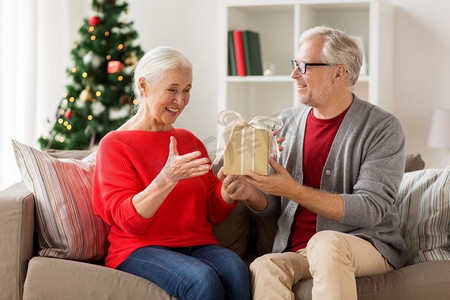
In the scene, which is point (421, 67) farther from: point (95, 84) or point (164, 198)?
point (164, 198)

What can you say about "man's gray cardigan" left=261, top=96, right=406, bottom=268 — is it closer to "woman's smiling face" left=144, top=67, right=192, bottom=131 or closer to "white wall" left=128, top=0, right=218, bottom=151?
"woman's smiling face" left=144, top=67, right=192, bottom=131

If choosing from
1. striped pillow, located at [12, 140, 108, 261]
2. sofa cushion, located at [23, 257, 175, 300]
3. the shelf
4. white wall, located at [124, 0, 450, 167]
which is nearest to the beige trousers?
sofa cushion, located at [23, 257, 175, 300]

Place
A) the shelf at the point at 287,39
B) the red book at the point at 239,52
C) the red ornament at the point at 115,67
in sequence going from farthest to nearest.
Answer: the red book at the point at 239,52 → the red ornament at the point at 115,67 → the shelf at the point at 287,39

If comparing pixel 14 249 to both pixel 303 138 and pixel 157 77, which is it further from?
pixel 303 138

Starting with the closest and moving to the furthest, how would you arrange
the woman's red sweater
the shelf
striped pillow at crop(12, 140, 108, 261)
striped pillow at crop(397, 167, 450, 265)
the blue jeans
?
the blue jeans → the woman's red sweater → striped pillow at crop(12, 140, 108, 261) → striped pillow at crop(397, 167, 450, 265) → the shelf

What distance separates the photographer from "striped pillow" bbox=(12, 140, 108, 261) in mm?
2482

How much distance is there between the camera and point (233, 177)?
2.49 metres

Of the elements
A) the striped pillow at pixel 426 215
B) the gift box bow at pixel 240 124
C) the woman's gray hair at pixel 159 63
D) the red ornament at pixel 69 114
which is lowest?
the striped pillow at pixel 426 215

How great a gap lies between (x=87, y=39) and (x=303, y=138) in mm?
2237

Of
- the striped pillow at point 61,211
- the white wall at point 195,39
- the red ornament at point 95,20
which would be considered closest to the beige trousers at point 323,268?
the striped pillow at point 61,211

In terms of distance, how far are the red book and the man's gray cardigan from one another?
1974 mm

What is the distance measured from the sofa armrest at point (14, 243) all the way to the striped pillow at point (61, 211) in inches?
2.6

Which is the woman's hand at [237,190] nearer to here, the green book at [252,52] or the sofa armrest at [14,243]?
the sofa armrest at [14,243]

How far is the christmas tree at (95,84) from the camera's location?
175 inches
